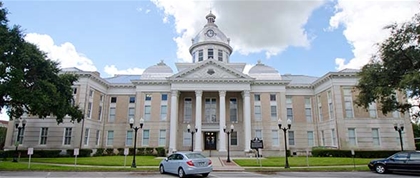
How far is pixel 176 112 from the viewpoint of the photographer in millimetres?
34781

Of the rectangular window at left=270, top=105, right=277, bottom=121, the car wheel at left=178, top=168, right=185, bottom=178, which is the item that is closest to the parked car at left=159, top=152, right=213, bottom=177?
the car wheel at left=178, top=168, right=185, bottom=178

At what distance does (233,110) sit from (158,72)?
1211 cm

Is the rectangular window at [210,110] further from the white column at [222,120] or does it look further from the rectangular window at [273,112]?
the rectangular window at [273,112]

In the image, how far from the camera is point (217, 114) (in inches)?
1469

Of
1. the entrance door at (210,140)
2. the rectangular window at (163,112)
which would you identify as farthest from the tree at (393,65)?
the rectangular window at (163,112)

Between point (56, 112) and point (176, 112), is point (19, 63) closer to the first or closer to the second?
point (56, 112)

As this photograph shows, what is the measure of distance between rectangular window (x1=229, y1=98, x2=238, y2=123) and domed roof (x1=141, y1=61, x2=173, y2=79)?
9754 mm

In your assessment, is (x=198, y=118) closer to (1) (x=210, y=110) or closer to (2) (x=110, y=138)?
(1) (x=210, y=110)

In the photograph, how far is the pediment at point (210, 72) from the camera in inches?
1395

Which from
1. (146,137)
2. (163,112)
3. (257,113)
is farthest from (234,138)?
(146,137)

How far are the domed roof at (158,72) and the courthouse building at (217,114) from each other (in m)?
0.14

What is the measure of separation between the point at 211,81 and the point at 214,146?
8.72 meters

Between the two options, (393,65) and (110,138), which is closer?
(393,65)

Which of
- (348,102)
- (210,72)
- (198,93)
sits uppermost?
(210,72)
